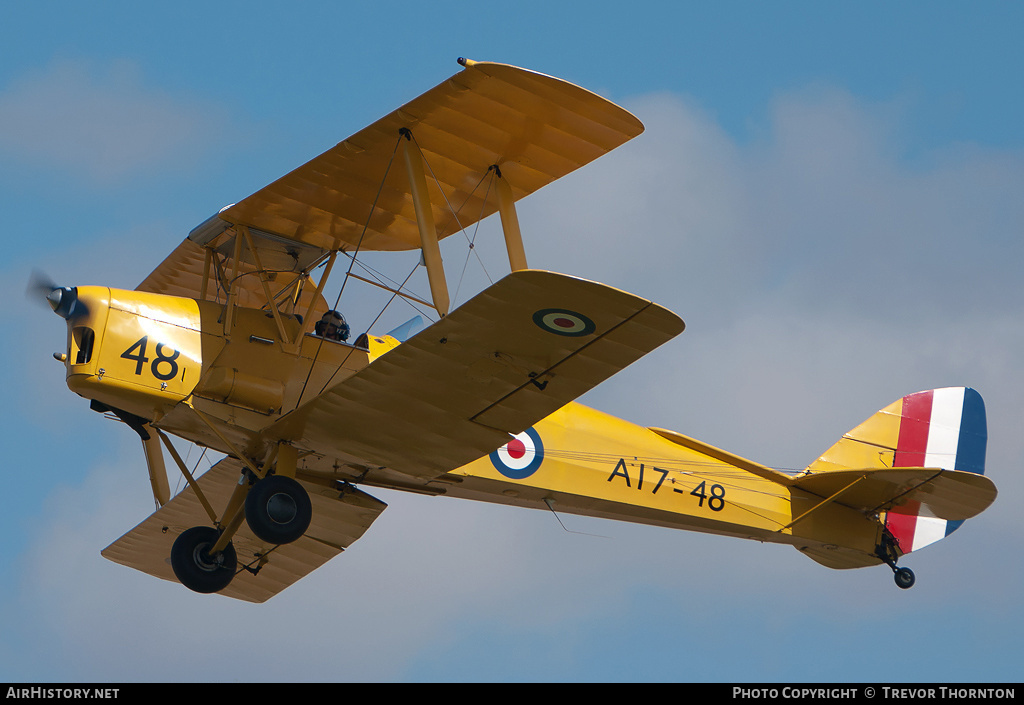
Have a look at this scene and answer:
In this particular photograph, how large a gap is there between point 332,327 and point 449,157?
1.76m

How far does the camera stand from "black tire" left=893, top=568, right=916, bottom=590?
13781mm

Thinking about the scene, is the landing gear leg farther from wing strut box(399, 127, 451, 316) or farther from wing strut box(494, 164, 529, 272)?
wing strut box(399, 127, 451, 316)

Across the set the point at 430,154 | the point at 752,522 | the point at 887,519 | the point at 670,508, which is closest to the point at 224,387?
the point at 430,154

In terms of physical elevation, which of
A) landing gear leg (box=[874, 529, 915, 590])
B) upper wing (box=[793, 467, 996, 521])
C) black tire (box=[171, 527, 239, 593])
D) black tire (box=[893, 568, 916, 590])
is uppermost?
upper wing (box=[793, 467, 996, 521])

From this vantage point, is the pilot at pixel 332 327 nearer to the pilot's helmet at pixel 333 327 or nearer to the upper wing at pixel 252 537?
the pilot's helmet at pixel 333 327

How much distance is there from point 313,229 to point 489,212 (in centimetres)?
159

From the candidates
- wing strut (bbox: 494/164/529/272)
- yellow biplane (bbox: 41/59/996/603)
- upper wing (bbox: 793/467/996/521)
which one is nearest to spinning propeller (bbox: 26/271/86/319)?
yellow biplane (bbox: 41/59/996/603)

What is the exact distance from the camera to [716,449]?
1406 centimetres

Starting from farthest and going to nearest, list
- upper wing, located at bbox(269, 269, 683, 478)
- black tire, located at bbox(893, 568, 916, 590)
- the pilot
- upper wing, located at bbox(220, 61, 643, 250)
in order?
black tire, located at bbox(893, 568, 916, 590) < the pilot < upper wing, located at bbox(220, 61, 643, 250) < upper wing, located at bbox(269, 269, 683, 478)

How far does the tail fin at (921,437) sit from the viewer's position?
14.8 m

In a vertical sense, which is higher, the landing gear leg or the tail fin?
the tail fin

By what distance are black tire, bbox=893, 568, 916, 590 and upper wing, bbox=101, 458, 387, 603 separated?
506 cm

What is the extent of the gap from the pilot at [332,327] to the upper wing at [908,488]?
16.3 feet
